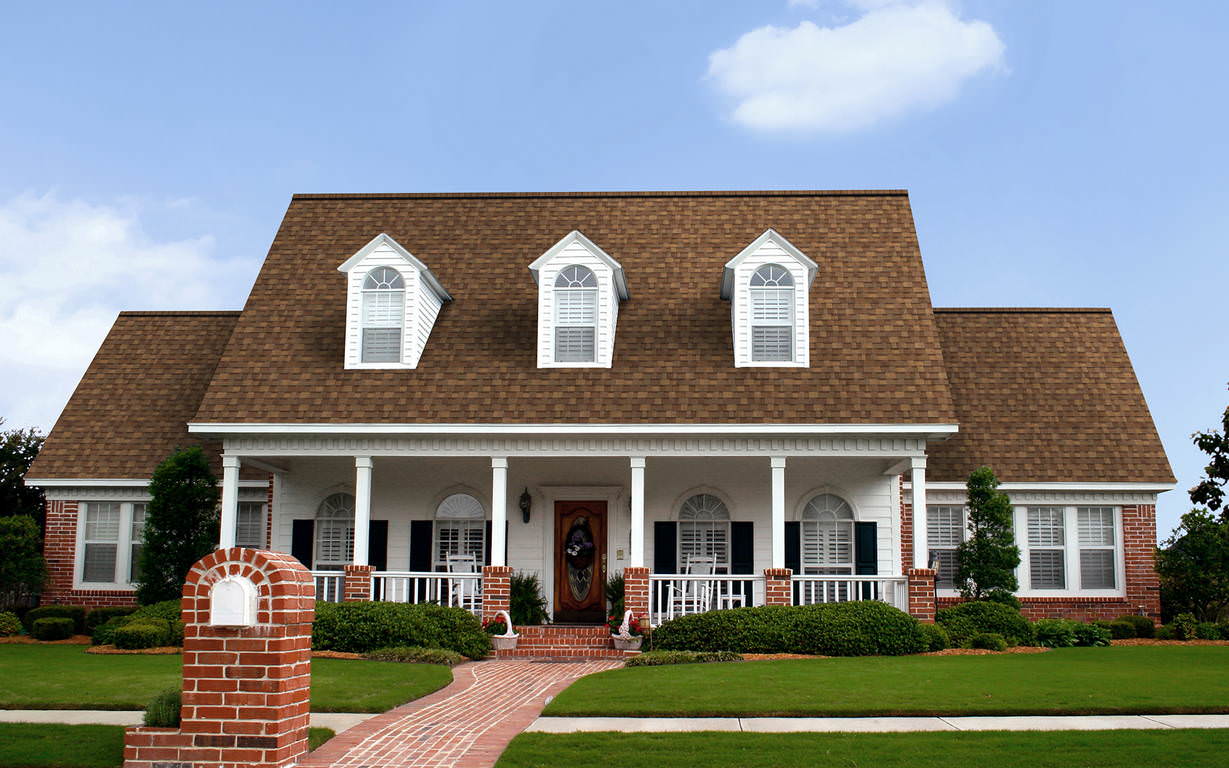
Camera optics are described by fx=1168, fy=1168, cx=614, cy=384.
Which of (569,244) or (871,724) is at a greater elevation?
(569,244)

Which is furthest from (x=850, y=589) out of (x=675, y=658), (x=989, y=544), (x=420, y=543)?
(x=420, y=543)

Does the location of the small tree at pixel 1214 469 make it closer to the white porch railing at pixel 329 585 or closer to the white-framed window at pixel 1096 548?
Answer: the white-framed window at pixel 1096 548

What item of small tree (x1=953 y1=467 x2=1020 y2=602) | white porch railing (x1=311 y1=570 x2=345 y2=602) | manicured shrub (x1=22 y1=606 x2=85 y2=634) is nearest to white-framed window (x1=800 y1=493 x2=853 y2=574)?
small tree (x1=953 y1=467 x2=1020 y2=602)

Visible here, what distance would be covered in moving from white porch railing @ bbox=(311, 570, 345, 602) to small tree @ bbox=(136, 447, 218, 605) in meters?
2.06

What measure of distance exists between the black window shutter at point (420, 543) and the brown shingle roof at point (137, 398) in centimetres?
445

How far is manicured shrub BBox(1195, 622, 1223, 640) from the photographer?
20875mm

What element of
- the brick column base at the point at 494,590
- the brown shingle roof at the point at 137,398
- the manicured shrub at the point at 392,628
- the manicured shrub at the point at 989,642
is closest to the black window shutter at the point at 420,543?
the brick column base at the point at 494,590

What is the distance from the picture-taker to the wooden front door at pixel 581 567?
2191 cm

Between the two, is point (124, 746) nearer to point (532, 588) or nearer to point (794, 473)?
point (532, 588)

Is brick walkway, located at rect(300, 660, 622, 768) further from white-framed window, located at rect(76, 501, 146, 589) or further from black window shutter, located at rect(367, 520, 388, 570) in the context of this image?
white-framed window, located at rect(76, 501, 146, 589)

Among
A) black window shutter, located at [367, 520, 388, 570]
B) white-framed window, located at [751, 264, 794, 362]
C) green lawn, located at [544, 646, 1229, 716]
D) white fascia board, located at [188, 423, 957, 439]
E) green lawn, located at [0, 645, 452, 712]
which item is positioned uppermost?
white-framed window, located at [751, 264, 794, 362]

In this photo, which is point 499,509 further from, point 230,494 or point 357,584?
point 230,494

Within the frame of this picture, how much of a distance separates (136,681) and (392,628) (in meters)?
4.72

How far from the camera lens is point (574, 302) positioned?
21.2m
